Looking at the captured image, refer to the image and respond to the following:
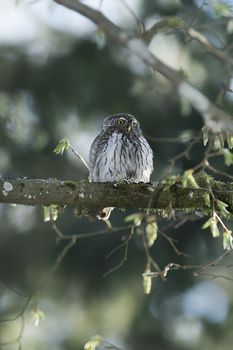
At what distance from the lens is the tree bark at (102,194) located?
20.0 ft

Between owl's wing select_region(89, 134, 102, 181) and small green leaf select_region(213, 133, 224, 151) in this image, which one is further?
owl's wing select_region(89, 134, 102, 181)

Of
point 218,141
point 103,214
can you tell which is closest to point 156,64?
point 218,141

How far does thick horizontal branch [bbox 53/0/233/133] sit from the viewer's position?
4234 millimetres

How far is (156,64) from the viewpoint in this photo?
14.0 ft

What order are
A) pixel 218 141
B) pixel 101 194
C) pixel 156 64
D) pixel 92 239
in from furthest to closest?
1. pixel 92 239
2. pixel 101 194
3. pixel 218 141
4. pixel 156 64

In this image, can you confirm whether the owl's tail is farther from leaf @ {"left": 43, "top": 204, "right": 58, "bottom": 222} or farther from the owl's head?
the owl's head

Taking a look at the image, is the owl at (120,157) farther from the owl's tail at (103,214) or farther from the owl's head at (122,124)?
the owl's tail at (103,214)

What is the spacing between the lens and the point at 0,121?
13.1m

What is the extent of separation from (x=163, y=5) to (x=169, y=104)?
80.7 inches

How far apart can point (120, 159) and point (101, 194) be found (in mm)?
1747

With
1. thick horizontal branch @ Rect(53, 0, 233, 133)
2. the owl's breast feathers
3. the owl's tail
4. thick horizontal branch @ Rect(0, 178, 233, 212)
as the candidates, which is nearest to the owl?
the owl's breast feathers

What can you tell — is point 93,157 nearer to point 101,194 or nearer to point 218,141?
point 101,194

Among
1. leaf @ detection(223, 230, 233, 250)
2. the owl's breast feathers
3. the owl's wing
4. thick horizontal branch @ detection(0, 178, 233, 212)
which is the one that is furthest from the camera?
the owl's wing

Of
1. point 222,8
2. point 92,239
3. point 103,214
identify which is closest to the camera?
point 222,8
